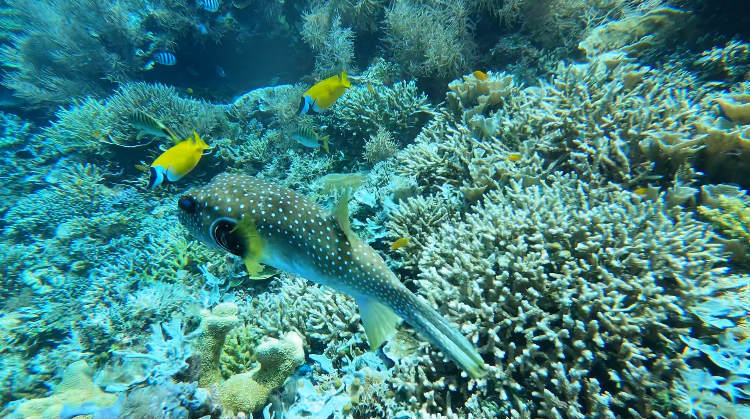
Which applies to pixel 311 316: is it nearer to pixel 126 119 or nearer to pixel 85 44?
pixel 126 119

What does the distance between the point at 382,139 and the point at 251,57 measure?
11.2 m

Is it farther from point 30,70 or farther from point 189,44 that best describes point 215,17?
point 30,70

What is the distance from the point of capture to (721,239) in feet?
9.75

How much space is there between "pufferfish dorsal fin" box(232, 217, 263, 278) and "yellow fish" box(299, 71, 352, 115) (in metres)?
4.04

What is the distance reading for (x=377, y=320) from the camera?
263 centimetres

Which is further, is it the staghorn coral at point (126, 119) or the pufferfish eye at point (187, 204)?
the staghorn coral at point (126, 119)

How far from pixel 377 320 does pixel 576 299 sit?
183 cm

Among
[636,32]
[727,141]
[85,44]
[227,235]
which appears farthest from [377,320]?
[85,44]

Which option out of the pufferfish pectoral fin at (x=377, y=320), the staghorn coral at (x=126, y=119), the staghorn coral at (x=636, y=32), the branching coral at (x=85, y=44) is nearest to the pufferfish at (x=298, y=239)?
the pufferfish pectoral fin at (x=377, y=320)

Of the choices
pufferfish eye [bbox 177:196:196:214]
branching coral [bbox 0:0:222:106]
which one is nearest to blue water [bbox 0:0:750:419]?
pufferfish eye [bbox 177:196:196:214]

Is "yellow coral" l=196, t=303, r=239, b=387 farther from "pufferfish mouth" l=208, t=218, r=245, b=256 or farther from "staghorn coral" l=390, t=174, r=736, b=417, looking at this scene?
"staghorn coral" l=390, t=174, r=736, b=417

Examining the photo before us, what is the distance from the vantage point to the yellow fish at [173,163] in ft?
14.5

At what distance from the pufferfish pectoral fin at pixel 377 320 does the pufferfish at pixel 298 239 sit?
11cm

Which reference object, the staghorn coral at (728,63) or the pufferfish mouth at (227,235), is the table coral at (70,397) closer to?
the pufferfish mouth at (227,235)
